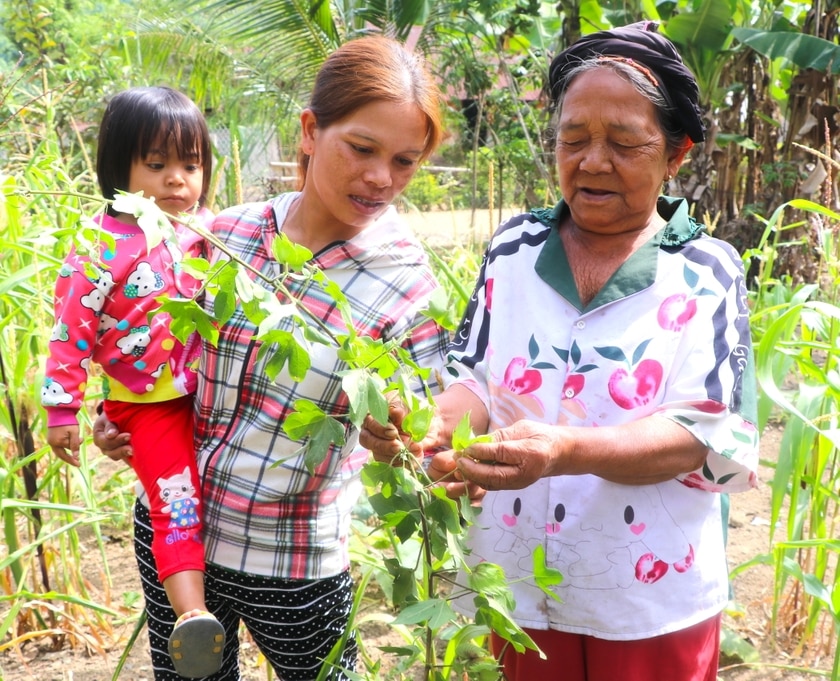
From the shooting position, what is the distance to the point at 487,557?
1.37 meters

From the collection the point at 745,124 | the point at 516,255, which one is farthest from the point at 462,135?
the point at 516,255

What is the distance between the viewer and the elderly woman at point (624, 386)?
4.05ft

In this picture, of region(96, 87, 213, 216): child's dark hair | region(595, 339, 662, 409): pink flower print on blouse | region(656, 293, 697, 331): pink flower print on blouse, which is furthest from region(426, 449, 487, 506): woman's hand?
region(96, 87, 213, 216): child's dark hair

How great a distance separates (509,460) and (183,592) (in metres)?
Answer: 0.66

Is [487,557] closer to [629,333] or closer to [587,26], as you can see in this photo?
[629,333]

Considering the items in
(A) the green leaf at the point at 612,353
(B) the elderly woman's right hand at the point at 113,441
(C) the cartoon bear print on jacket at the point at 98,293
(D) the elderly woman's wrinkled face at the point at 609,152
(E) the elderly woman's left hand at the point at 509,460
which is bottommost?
(B) the elderly woman's right hand at the point at 113,441

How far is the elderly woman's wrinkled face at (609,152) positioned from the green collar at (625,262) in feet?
0.17

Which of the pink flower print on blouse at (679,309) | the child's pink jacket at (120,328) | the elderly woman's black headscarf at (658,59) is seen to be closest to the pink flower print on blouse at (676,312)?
the pink flower print on blouse at (679,309)

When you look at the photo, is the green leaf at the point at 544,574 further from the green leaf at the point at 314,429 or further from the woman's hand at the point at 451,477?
the green leaf at the point at 314,429

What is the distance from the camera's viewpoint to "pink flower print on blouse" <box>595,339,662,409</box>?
4.09 feet

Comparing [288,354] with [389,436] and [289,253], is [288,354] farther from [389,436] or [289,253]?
[389,436]

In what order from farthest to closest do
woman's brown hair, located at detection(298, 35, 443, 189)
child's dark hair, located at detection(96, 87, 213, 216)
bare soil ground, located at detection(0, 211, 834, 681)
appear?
1. bare soil ground, located at detection(0, 211, 834, 681)
2. child's dark hair, located at detection(96, 87, 213, 216)
3. woman's brown hair, located at detection(298, 35, 443, 189)

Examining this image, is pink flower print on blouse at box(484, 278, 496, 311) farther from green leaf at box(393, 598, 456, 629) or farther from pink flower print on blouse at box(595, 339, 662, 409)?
green leaf at box(393, 598, 456, 629)

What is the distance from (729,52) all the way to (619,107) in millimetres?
5519
